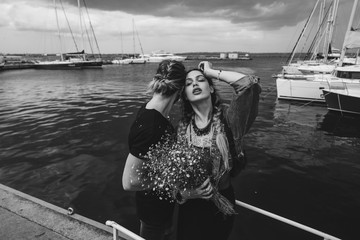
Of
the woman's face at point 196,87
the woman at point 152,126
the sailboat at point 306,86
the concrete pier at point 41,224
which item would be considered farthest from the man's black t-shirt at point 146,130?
the sailboat at point 306,86

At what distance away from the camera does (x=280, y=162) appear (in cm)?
859

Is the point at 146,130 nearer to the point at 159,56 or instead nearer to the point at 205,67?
the point at 205,67

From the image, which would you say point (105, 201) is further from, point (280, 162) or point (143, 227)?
point (280, 162)

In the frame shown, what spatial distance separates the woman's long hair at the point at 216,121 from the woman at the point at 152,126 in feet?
0.77

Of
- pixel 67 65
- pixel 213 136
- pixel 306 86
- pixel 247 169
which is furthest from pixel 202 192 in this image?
pixel 67 65

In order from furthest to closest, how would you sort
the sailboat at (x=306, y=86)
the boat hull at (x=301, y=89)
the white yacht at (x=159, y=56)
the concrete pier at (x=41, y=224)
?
1. the white yacht at (x=159, y=56)
2. the boat hull at (x=301, y=89)
3. the sailboat at (x=306, y=86)
4. the concrete pier at (x=41, y=224)

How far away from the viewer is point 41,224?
11.7ft

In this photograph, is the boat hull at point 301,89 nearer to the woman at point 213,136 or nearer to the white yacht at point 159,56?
the woman at point 213,136

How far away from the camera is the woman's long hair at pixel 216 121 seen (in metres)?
2.10

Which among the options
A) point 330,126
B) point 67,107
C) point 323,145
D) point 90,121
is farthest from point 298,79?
point 67,107

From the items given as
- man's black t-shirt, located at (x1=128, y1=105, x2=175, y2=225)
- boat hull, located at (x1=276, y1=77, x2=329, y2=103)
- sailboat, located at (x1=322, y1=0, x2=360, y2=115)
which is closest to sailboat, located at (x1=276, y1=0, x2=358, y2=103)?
boat hull, located at (x1=276, y1=77, x2=329, y2=103)

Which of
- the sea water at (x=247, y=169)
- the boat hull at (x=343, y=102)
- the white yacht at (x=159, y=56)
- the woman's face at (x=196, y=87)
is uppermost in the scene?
the white yacht at (x=159, y=56)

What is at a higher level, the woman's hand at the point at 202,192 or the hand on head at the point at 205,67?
the hand on head at the point at 205,67

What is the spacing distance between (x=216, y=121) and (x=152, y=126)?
0.65m
